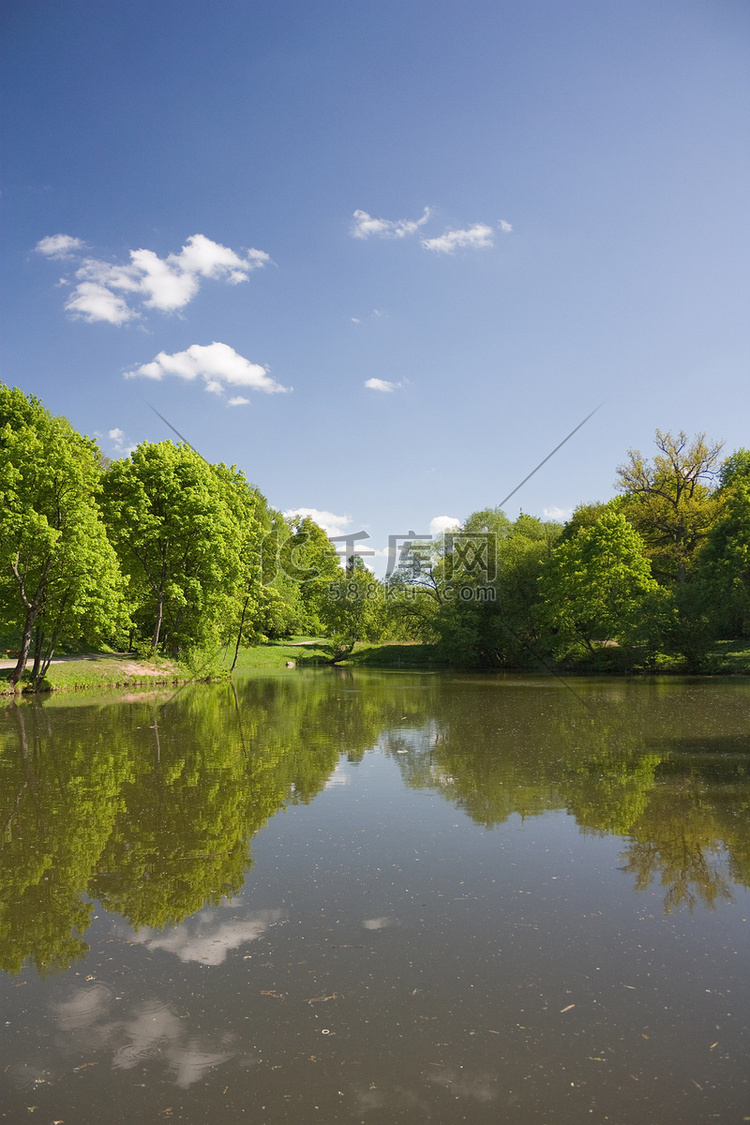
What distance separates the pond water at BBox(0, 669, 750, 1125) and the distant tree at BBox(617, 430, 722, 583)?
112ft

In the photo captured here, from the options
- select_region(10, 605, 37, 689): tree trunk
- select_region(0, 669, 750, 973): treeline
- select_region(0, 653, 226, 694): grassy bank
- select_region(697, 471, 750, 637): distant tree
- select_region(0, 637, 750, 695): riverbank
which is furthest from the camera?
select_region(697, 471, 750, 637): distant tree

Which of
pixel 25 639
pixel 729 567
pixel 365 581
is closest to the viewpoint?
pixel 25 639

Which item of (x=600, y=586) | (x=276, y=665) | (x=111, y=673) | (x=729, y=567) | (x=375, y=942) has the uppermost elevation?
(x=729, y=567)

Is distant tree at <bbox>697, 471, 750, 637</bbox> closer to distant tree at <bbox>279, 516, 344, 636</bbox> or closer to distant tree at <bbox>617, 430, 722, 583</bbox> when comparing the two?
distant tree at <bbox>617, 430, 722, 583</bbox>

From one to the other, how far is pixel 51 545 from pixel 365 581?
34.7m

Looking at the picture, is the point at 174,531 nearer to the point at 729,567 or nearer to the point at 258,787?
the point at 258,787

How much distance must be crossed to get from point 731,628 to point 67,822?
35880 millimetres

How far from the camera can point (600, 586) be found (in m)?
38.5

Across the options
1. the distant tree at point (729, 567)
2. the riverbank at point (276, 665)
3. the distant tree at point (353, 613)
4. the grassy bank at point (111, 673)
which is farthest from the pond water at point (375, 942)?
the distant tree at point (353, 613)

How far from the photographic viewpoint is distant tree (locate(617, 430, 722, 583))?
42.6m

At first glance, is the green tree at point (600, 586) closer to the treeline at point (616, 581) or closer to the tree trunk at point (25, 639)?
the treeline at point (616, 581)

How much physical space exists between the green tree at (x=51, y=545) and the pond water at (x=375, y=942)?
13409 millimetres

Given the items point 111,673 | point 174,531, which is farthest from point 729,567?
point 111,673

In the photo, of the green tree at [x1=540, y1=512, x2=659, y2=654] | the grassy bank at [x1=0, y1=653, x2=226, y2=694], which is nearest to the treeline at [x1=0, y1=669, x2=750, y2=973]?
the grassy bank at [x1=0, y1=653, x2=226, y2=694]
